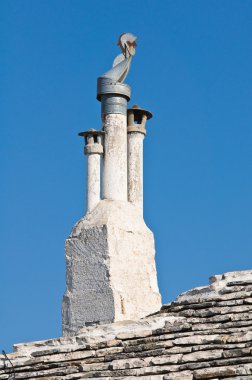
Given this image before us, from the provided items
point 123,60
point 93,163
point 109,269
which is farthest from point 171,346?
point 123,60

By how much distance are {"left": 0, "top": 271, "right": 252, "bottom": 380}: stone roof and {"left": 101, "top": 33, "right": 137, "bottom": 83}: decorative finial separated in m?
7.93

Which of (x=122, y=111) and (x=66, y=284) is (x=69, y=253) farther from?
(x=122, y=111)

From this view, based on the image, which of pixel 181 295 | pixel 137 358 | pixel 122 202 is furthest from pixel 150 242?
pixel 137 358

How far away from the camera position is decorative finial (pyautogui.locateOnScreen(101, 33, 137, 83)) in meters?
19.1

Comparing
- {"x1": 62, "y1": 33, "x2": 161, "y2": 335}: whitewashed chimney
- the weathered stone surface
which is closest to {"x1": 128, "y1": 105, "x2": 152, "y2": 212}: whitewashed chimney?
{"x1": 62, "y1": 33, "x2": 161, "y2": 335}: whitewashed chimney

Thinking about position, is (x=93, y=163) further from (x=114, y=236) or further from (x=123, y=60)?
(x=123, y=60)

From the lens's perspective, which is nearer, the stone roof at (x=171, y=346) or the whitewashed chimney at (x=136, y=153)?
the stone roof at (x=171, y=346)

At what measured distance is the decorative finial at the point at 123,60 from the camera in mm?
19141

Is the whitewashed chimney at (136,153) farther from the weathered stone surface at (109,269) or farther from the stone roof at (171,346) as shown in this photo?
the stone roof at (171,346)

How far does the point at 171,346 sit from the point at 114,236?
7.56 meters

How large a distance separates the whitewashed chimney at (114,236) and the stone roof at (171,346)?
5641 millimetres

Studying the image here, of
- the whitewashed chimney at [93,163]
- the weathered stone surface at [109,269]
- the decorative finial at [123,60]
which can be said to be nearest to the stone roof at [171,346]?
the weathered stone surface at [109,269]

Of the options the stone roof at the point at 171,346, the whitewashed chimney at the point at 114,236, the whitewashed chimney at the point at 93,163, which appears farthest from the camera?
the whitewashed chimney at the point at 93,163

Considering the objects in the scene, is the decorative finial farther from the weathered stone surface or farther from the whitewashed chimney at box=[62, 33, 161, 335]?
the weathered stone surface
